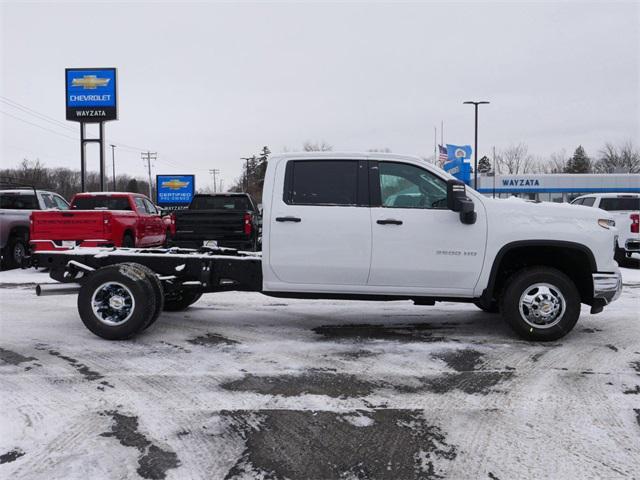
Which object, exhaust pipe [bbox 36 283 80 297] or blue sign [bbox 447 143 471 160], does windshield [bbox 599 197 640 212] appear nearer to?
exhaust pipe [bbox 36 283 80 297]

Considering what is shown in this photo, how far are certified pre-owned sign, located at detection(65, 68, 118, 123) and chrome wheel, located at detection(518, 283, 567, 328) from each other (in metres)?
22.4

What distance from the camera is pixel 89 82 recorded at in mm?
24609

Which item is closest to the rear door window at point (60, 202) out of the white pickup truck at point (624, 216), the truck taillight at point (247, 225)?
the truck taillight at point (247, 225)

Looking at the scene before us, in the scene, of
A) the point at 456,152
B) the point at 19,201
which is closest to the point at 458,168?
the point at 456,152

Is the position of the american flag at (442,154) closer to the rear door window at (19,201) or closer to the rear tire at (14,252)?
the rear door window at (19,201)

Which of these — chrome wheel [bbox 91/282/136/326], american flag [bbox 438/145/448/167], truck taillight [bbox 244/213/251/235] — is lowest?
chrome wheel [bbox 91/282/136/326]

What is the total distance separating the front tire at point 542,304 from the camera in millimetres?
6078

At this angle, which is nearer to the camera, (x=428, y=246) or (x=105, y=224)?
(x=428, y=246)

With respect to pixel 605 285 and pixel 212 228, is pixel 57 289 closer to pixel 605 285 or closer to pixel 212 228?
pixel 212 228

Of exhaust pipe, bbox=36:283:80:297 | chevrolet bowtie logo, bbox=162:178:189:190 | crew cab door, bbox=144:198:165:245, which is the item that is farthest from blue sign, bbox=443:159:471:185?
exhaust pipe, bbox=36:283:80:297

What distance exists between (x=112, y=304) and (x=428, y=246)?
350 centimetres

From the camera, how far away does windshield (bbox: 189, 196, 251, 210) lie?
14.5 meters

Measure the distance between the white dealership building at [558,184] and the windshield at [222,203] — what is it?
4154 cm

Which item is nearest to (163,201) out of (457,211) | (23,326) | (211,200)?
(211,200)
